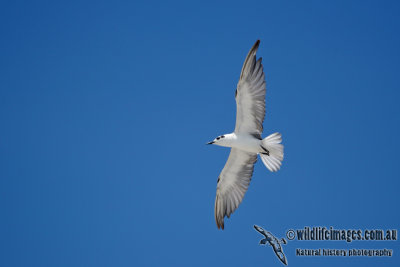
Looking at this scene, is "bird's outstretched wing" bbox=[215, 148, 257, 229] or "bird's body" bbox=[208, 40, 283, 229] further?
"bird's outstretched wing" bbox=[215, 148, 257, 229]

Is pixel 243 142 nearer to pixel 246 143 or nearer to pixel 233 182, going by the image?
pixel 246 143

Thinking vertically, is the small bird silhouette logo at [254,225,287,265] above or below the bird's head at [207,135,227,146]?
below

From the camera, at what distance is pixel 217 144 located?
549 inches

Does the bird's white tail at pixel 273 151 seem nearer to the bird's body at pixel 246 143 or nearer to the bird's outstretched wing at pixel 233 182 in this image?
the bird's body at pixel 246 143

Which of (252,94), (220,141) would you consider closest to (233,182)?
(220,141)

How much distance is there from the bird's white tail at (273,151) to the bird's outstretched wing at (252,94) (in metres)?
0.27

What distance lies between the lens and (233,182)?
14695 millimetres

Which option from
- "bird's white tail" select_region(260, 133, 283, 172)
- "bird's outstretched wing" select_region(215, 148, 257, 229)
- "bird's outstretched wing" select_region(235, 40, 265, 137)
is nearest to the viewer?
"bird's outstretched wing" select_region(235, 40, 265, 137)

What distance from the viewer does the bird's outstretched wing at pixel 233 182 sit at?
14.4 meters

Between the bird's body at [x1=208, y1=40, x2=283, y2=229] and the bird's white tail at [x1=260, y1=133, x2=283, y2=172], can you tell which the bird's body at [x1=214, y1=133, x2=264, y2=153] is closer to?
the bird's body at [x1=208, y1=40, x2=283, y2=229]

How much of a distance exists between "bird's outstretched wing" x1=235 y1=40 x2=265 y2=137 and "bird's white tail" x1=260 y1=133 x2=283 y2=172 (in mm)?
267

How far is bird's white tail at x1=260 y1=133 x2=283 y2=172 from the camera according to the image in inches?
533

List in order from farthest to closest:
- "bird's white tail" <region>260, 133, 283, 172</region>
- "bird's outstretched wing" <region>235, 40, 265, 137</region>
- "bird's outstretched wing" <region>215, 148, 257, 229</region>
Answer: "bird's outstretched wing" <region>215, 148, 257, 229</region> → "bird's white tail" <region>260, 133, 283, 172</region> → "bird's outstretched wing" <region>235, 40, 265, 137</region>

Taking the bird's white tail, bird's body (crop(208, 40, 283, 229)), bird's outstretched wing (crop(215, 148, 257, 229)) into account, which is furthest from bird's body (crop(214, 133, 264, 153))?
bird's outstretched wing (crop(215, 148, 257, 229))
